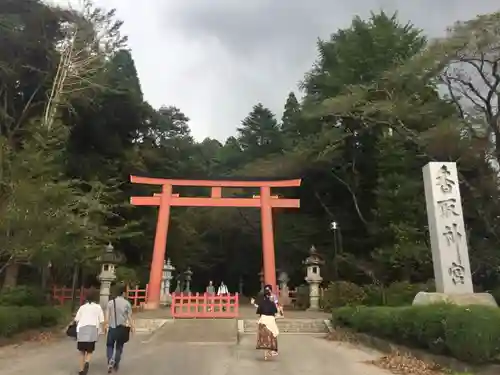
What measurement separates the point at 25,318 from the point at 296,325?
26.7 feet

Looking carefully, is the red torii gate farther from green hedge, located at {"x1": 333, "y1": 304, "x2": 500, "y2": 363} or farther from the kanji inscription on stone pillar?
green hedge, located at {"x1": 333, "y1": 304, "x2": 500, "y2": 363}

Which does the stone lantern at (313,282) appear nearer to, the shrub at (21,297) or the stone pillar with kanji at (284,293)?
the stone pillar with kanji at (284,293)

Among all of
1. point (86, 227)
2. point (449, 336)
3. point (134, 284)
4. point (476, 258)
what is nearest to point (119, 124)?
point (134, 284)

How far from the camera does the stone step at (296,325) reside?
14823 millimetres

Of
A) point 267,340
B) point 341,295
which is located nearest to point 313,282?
point 341,295

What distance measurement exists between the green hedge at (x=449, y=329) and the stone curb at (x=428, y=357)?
9cm

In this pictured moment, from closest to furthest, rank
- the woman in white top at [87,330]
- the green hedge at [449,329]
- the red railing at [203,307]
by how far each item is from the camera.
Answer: the green hedge at [449,329] → the woman in white top at [87,330] → the red railing at [203,307]

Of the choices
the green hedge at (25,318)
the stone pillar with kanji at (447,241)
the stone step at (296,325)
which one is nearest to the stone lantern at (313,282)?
the stone step at (296,325)

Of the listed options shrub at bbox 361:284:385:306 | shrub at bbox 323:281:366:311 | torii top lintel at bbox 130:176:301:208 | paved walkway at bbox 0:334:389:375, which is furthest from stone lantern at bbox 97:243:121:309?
shrub at bbox 361:284:385:306

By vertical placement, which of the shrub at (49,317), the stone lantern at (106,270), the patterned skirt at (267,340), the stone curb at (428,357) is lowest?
the stone curb at (428,357)

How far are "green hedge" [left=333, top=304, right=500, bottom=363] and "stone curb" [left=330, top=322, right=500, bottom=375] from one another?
9cm

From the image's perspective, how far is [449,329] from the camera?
724 cm

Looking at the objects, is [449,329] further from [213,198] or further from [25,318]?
[213,198]

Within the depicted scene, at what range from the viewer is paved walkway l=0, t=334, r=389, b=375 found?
7.74m
